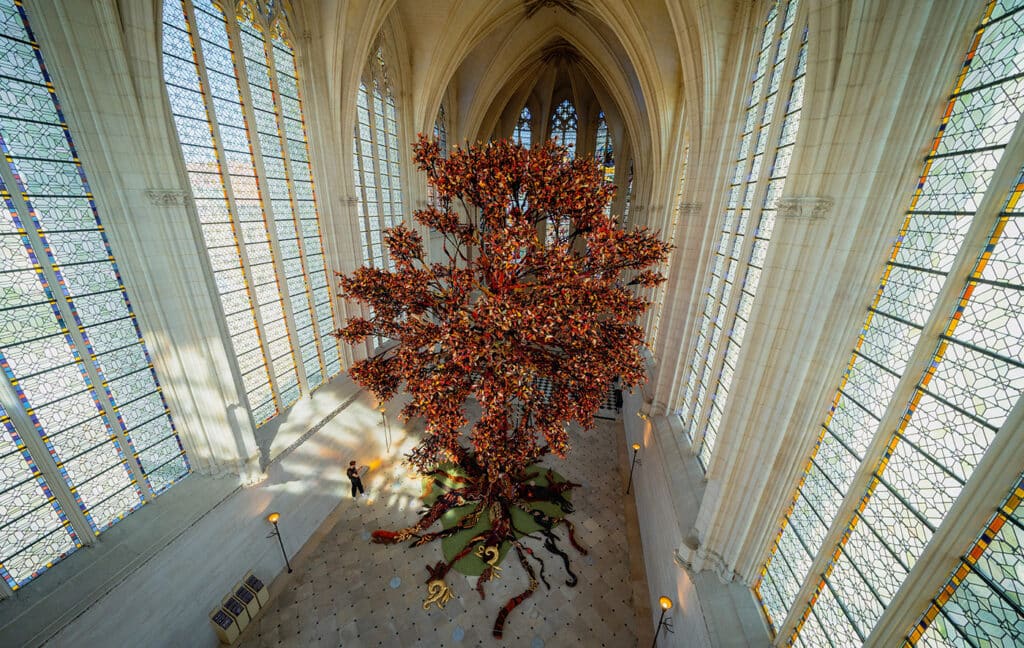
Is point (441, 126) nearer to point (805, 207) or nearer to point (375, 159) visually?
point (375, 159)

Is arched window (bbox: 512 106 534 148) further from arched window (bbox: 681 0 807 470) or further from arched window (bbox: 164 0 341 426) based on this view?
arched window (bbox: 681 0 807 470)

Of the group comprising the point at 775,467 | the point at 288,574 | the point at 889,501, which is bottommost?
the point at 288,574

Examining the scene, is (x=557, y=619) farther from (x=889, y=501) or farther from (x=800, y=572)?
(x=889, y=501)

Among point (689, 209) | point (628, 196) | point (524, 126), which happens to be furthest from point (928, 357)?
point (524, 126)

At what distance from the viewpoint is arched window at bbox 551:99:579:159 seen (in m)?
26.1

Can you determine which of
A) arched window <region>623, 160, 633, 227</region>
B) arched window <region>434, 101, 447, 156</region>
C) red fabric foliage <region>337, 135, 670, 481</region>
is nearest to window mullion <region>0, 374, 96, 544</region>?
red fabric foliage <region>337, 135, 670, 481</region>

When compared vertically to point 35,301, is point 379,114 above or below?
above

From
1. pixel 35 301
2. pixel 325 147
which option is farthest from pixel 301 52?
pixel 35 301

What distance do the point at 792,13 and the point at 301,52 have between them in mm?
10799

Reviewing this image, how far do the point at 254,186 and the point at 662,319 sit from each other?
11444mm

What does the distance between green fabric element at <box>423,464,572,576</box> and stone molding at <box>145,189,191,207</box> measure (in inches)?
365

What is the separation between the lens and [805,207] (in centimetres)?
464

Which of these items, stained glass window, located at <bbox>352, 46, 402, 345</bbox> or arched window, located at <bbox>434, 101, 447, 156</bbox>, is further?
arched window, located at <bbox>434, 101, 447, 156</bbox>

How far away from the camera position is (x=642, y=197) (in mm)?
19953
